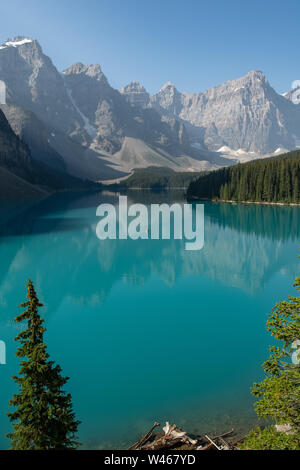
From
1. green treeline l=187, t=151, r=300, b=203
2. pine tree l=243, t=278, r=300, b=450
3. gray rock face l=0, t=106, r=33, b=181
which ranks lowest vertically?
pine tree l=243, t=278, r=300, b=450

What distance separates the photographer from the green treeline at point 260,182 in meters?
104

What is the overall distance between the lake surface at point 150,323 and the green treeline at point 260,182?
191 ft

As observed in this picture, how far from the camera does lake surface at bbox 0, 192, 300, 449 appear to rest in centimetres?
1337

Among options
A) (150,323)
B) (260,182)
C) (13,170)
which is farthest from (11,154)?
(150,323)

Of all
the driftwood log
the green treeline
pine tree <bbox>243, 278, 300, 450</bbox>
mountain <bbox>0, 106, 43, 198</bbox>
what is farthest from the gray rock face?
pine tree <bbox>243, 278, 300, 450</bbox>

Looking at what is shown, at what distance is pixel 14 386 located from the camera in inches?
600

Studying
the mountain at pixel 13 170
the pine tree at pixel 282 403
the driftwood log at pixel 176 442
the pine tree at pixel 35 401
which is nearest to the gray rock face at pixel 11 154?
the mountain at pixel 13 170

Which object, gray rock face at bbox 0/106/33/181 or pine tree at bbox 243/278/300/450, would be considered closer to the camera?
pine tree at bbox 243/278/300/450

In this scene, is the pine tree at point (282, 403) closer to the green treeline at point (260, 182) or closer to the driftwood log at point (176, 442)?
the driftwood log at point (176, 442)

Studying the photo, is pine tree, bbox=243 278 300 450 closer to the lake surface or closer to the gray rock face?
the lake surface

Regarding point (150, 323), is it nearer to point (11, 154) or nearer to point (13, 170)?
point (13, 170)

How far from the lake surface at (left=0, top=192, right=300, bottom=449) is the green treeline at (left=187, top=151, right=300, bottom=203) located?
58103 mm
